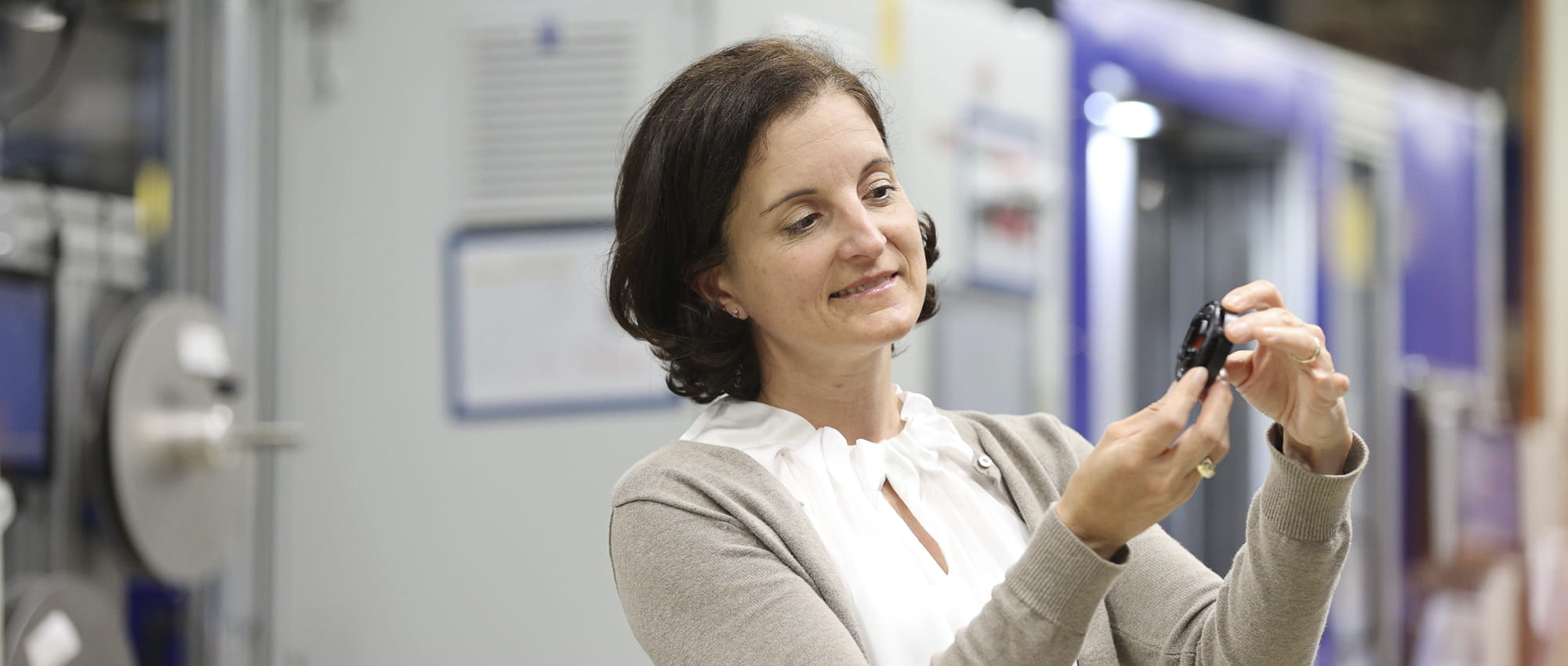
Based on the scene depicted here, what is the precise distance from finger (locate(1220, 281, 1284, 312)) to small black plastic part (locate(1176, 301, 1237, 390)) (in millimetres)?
11

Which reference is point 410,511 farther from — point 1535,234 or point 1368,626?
point 1535,234

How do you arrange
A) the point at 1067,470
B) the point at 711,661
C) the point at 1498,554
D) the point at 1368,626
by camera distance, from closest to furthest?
the point at 711,661, the point at 1067,470, the point at 1368,626, the point at 1498,554

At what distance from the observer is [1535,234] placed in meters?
6.09

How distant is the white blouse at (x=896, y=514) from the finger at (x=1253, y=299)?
1.00 feet

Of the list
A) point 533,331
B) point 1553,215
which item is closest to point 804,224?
point 533,331

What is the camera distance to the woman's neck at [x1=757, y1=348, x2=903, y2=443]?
1363 mm

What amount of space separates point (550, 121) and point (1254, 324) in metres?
1.75

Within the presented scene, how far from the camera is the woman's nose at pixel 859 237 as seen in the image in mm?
1258

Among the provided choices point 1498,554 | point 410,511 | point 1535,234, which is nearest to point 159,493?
point 410,511

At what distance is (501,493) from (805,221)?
144 centimetres

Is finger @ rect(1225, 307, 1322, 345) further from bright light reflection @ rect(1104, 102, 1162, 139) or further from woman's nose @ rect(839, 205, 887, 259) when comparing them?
bright light reflection @ rect(1104, 102, 1162, 139)

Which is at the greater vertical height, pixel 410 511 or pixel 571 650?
pixel 410 511

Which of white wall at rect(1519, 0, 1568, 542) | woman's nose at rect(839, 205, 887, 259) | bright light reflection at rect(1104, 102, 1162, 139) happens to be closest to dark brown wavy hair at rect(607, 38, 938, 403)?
woman's nose at rect(839, 205, 887, 259)

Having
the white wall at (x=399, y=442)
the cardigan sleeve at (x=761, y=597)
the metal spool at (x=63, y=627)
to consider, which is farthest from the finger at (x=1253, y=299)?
the metal spool at (x=63, y=627)
